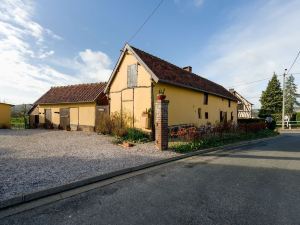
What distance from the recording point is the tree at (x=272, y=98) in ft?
142

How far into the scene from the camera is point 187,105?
1580 cm

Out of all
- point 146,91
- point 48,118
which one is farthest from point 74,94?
point 146,91

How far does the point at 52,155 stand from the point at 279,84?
161ft

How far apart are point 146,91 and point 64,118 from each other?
10745 millimetres

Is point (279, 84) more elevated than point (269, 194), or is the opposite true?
point (279, 84)

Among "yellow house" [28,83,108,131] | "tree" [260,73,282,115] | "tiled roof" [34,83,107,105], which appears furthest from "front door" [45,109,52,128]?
"tree" [260,73,282,115]

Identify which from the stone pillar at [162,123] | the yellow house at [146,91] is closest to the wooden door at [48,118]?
the yellow house at [146,91]

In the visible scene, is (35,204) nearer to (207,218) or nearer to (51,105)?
(207,218)

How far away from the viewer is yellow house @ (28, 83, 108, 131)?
18328mm

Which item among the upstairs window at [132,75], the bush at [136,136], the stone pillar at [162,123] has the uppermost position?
the upstairs window at [132,75]

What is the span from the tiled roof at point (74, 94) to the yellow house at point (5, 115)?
4130 mm

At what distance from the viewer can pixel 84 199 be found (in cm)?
440

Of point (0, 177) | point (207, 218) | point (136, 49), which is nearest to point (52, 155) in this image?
point (0, 177)

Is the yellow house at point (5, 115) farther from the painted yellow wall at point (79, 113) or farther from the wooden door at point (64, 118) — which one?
the wooden door at point (64, 118)
